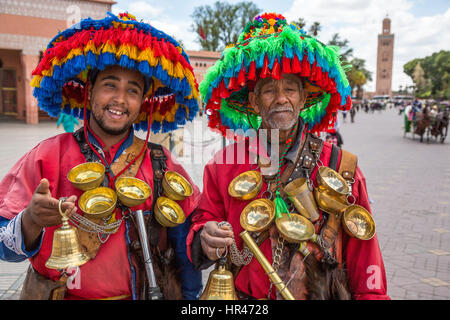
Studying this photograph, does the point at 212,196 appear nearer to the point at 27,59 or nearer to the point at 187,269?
the point at 187,269

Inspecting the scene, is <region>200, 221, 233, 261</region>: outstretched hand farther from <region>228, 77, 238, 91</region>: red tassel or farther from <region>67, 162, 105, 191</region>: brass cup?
<region>228, 77, 238, 91</region>: red tassel

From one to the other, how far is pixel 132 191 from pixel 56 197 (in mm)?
380

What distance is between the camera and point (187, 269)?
2.12m

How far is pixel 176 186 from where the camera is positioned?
2.02 metres

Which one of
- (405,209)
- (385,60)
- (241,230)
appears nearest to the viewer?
(241,230)

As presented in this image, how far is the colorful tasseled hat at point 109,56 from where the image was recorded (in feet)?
6.14

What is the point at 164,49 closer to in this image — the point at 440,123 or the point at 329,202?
the point at 329,202

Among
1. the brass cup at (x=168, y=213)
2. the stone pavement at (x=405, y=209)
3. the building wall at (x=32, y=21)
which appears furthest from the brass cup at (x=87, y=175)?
the building wall at (x=32, y=21)

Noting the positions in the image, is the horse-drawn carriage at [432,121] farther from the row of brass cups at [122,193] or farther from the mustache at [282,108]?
the row of brass cups at [122,193]

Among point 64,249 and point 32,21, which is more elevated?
point 32,21

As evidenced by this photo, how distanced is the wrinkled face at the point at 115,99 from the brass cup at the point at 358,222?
1218 millimetres

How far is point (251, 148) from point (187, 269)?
78cm

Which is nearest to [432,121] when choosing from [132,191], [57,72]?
[132,191]

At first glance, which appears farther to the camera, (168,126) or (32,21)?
(32,21)
